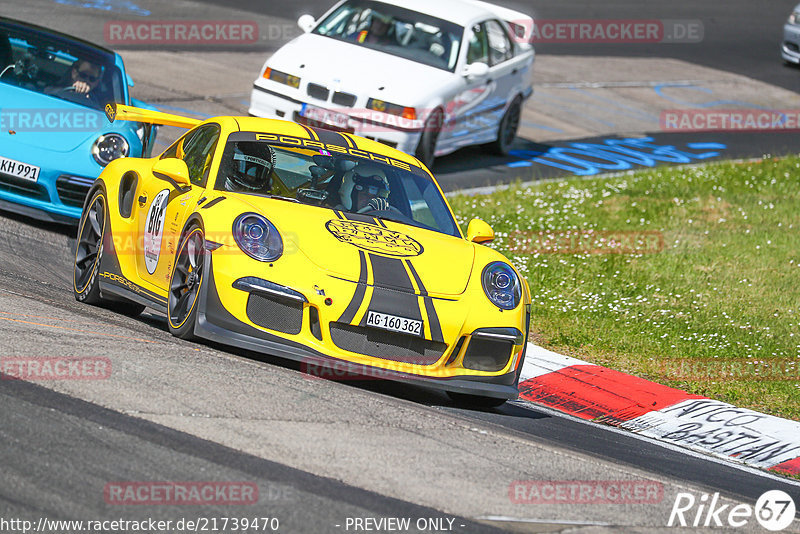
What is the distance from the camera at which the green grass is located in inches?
358

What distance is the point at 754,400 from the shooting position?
27.9 ft

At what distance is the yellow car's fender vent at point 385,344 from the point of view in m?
6.32

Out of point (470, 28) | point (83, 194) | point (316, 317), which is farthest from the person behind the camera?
point (470, 28)

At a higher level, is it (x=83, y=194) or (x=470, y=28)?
(x=470, y=28)

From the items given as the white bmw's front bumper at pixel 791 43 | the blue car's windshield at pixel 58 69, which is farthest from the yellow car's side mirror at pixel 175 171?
the white bmw's front bumper at pixel 791 43

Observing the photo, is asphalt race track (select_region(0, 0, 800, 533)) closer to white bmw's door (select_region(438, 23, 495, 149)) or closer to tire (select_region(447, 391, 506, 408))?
tire (select_region(447, 391, 506, 408))

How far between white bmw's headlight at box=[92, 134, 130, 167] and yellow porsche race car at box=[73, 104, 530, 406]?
6.01 feet

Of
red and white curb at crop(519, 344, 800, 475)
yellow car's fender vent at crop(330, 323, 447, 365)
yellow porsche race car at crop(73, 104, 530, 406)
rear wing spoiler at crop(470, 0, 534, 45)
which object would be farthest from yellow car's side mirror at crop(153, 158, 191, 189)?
rear wing spoiler at crop(470, 0, 534, 45)

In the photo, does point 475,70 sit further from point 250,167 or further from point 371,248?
point 371,248

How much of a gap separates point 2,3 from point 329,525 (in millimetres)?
17381

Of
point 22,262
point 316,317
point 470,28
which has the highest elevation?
point 470,28

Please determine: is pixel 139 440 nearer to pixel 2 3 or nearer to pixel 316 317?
pixel 316 317

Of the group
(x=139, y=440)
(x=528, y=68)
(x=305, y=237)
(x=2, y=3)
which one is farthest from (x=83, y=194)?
(x=2, y=3)

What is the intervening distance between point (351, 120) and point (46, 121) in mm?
3814
